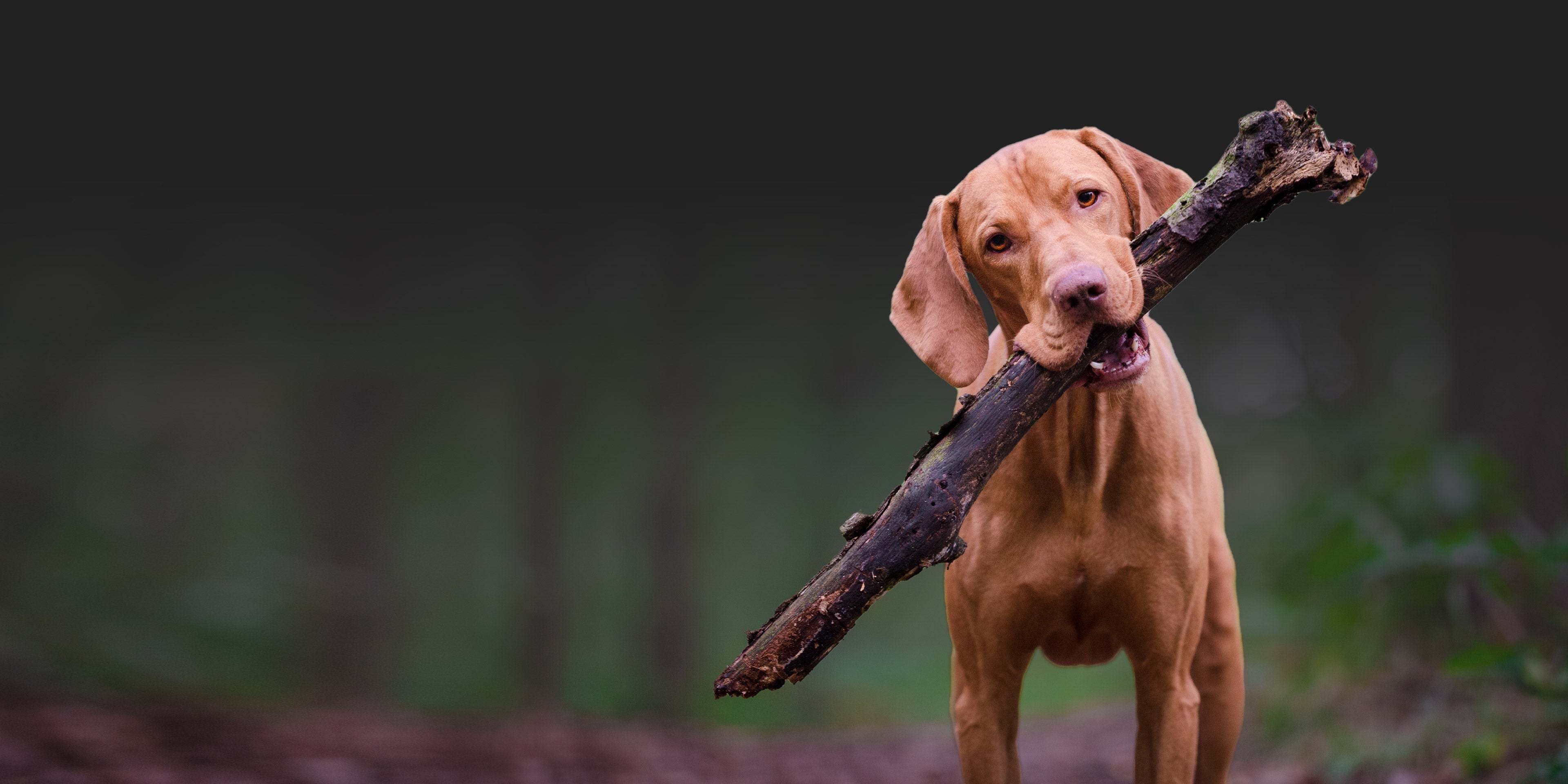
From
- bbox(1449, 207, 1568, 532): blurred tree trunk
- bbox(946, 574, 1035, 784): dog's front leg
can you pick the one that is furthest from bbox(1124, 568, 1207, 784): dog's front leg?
bbox(1449, 207, 1568, 532): blurred tree trunk

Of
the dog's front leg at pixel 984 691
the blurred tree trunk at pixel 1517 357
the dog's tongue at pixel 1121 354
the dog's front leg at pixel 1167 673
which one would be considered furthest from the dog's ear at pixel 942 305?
the blurred tree trunk at pixel 1517 357

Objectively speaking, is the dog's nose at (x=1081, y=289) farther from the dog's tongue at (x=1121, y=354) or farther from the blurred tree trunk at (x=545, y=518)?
the blurred tree trunk at (x=545, y=518)

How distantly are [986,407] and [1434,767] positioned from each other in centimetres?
346

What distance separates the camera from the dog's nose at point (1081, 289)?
1.89 meters

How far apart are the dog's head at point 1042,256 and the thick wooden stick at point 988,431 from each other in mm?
75

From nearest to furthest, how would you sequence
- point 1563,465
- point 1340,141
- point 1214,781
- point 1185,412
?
point 1340,141 → point 1185,412 → point 1214,781 → point 1563,465

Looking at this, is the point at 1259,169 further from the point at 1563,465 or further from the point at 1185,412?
the point at 1563,465

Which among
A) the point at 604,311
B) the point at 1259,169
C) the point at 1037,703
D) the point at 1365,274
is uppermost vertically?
the point at 604,311

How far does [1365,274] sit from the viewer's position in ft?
21.5

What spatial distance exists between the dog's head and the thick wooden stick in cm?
8

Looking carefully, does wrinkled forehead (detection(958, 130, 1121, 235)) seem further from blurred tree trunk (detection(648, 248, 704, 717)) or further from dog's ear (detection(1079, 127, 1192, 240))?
blurred tree trunk (detection(648, 248, 704, 717))

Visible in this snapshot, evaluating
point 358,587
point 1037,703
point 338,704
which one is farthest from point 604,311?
point 1037,703

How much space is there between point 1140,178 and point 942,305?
1.72 feet

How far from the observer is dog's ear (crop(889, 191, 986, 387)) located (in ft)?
7.27
